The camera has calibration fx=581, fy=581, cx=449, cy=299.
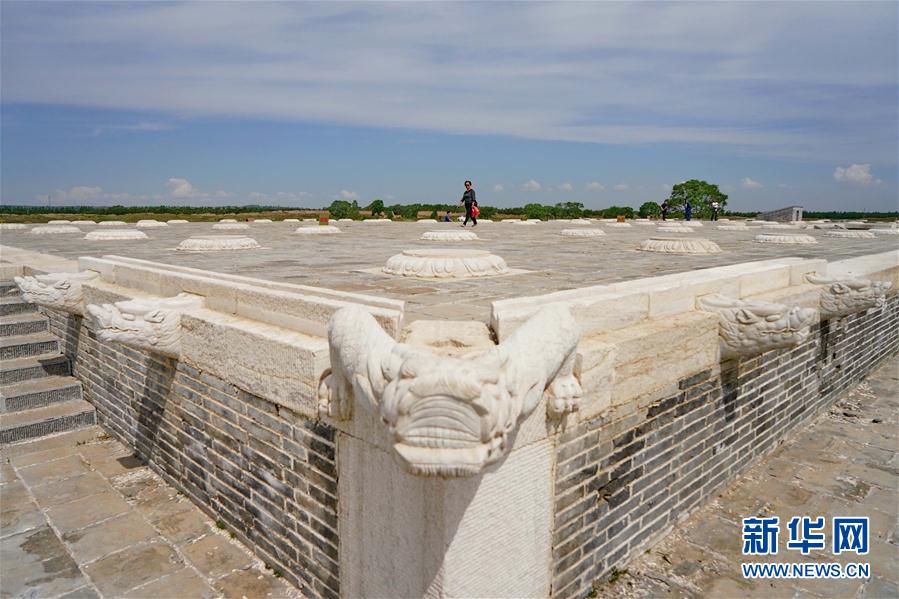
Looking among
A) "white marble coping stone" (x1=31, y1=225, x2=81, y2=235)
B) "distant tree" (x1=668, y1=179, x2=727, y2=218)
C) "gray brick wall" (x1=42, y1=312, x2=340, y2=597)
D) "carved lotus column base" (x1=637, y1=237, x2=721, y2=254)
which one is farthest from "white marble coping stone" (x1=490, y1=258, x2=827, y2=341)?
"distant tree" (x1=668, y1=179, x2=727, y2=218)

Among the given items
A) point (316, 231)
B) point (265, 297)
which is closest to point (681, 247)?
point (265, 297)

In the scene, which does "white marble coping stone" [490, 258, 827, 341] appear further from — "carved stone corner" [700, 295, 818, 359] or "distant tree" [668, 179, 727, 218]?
"distant tree" [668, 179, 727, 218]

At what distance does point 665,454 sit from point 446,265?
2.39 meters

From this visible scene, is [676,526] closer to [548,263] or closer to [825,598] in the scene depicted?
[825,598]

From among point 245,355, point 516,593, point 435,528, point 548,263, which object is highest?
point 548,263

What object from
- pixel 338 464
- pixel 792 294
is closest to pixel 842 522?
pixel 792 294

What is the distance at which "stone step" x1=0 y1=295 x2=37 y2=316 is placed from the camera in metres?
6.54

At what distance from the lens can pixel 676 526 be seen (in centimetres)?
421

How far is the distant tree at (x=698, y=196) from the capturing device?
2125 inches


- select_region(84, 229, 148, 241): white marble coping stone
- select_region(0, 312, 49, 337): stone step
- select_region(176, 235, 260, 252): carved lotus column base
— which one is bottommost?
select_region(0, 312, 49, 337): stone step

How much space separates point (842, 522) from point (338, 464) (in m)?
3.79

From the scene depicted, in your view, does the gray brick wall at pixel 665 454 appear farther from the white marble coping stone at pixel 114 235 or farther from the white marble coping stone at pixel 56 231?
the white marble coping stone at pixel 56 231

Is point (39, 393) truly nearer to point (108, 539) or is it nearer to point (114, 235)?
point (108, 539)

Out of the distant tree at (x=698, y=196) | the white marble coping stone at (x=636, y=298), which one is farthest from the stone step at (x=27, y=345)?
the distant tree at (x=698, y=196)
